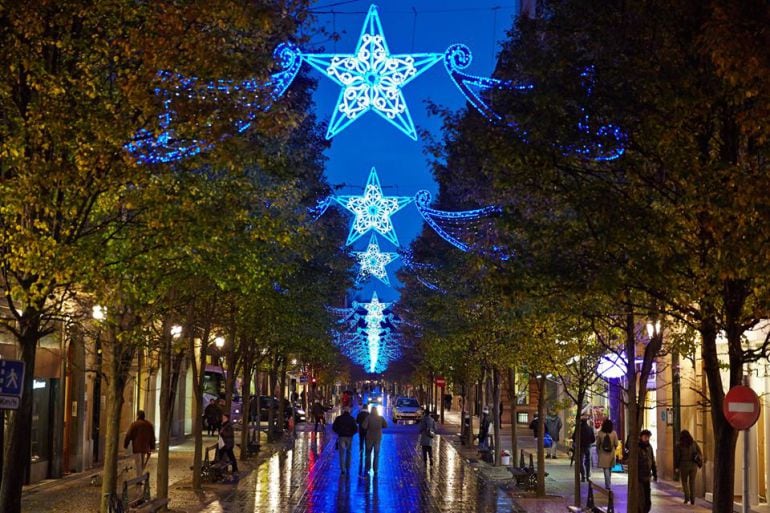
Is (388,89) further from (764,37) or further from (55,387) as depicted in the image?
(55,387)

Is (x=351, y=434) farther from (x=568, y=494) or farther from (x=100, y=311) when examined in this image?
(x=100, y=311)

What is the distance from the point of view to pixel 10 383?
11.8 meters

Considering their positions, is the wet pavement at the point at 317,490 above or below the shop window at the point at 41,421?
below

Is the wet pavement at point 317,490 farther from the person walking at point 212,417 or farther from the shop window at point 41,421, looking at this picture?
the person walking at point 212,417

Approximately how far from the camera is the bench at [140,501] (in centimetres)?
1596

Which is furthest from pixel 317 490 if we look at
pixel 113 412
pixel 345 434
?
pixel 113 412

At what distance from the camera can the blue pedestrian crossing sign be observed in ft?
38.3

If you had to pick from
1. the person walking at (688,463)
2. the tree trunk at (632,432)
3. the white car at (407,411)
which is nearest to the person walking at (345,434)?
the person walking at (688,463)

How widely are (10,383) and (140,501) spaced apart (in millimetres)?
6326

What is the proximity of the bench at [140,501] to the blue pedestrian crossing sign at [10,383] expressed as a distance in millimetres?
4163

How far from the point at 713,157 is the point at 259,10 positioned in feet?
18.7

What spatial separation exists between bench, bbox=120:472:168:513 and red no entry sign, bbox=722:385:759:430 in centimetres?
868

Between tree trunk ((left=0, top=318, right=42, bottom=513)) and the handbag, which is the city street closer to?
the handbag

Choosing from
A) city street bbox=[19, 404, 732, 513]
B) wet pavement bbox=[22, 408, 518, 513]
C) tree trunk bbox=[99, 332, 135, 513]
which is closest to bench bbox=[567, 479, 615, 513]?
city street bbox=[19, 404, 732, 513]
